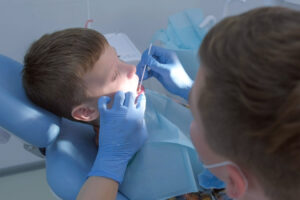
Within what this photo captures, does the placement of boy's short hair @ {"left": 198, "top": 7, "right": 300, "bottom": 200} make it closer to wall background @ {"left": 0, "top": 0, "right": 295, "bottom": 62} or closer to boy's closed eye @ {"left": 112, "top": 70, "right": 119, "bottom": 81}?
boy's closed eye @ {"left": 112, "top": 70, "right": 119, "bottom": 81}

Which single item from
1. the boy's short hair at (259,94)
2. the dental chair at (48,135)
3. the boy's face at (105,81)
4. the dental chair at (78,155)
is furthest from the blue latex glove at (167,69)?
the boy's short hair at (259,94)

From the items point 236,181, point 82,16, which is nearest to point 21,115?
point 236,181

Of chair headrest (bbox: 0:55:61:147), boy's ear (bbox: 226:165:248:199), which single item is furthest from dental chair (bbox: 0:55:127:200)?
boy's ear (bbox: 226:165:248:199)

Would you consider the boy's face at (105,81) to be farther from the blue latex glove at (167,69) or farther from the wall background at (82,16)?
the wall background at (82,16)

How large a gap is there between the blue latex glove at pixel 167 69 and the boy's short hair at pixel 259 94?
677 mm

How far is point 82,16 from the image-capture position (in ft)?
6.28

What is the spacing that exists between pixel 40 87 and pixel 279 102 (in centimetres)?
87

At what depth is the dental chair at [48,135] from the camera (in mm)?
1036

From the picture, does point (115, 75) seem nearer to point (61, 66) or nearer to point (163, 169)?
point (61, 66)

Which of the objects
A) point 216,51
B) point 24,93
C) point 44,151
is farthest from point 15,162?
point 216,51

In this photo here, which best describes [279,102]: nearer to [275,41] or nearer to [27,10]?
[275,41]

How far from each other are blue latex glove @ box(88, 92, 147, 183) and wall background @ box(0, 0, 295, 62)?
0.97 meters

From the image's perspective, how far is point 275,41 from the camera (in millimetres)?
520

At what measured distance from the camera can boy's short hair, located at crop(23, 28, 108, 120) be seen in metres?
1.11
